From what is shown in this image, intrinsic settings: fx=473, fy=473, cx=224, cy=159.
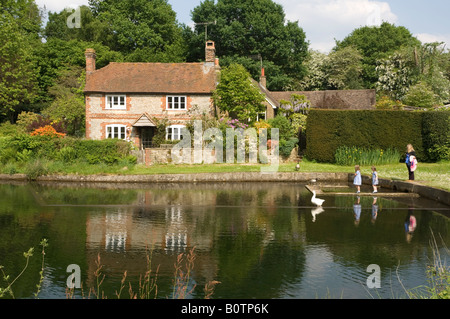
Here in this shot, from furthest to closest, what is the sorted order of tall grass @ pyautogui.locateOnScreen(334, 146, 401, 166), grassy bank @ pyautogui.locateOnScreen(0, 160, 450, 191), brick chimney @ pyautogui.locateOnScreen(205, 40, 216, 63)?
brick chimney @ pyautogui.locateOnScreen(205, 40, 216, 63)
tall grass @ pyautogui.locateOnScreen(334, 146, 401, 166)
grassy bank @ pyautogui.locateOnScreen(0, 160, 450, 191)

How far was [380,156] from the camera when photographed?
30453 mm

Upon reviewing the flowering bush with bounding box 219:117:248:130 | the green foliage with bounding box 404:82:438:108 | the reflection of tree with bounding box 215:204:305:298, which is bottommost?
the reflection of tree with bounding box 215:204:305:298

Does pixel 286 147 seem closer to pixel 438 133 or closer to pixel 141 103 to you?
pixel 438 133

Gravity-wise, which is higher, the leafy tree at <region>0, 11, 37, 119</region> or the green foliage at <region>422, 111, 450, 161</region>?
the leafy tree at <region>0, 11, 37, 119</region>

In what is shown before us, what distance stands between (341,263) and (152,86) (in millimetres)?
28594

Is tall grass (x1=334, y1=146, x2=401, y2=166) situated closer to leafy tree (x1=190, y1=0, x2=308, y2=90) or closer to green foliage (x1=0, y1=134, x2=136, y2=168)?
green foliage (x1=0, y1=134, x2=136, y2=168)

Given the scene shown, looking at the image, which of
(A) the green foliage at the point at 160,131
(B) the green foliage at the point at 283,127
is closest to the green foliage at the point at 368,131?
(B) the green foliage at the point at 283,127

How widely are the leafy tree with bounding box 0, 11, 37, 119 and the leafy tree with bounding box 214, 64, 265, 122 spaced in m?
20.0

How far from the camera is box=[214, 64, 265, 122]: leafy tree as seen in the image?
3488 centimetres

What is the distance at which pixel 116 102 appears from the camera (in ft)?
123

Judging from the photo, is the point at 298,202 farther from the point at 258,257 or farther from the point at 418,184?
the point at 258,257

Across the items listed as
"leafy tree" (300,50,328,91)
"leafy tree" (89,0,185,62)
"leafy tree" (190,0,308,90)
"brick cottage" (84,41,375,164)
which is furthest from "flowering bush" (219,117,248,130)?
"leafy tree" (300,50,328,91)

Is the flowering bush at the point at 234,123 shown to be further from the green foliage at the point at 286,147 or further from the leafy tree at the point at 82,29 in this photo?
the leafy tree at the point at 82,29
